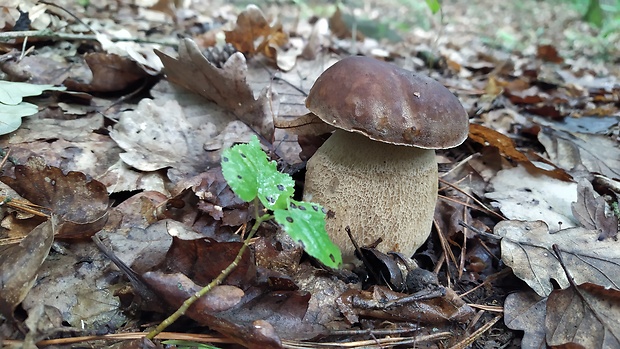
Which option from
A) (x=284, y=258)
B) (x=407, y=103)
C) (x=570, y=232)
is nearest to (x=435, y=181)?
(x=407, y=103)

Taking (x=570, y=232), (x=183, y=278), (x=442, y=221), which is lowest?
(x=442, y=221)

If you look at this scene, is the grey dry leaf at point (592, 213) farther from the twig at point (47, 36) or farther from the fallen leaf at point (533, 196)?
the twig at point (47, 36)

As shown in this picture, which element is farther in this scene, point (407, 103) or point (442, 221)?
point (442, 221)

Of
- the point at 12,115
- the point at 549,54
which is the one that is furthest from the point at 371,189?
the point at 549,54

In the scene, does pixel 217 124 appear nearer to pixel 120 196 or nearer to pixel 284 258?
pixel 120 196

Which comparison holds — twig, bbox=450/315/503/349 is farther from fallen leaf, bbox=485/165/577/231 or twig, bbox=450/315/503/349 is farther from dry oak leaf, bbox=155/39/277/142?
dry oak leaf, bbox=155/39/277/142

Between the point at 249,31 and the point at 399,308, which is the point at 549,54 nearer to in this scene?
the point at 249,31
